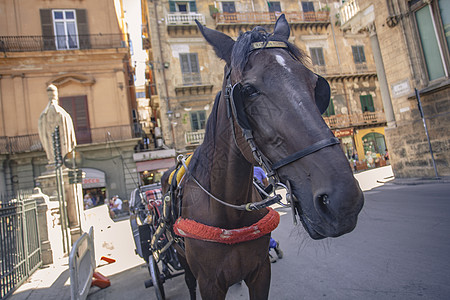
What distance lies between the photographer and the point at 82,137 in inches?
682

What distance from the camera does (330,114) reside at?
933 inches

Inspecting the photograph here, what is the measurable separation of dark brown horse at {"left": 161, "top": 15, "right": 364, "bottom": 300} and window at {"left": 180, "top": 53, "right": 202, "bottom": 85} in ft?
64.7

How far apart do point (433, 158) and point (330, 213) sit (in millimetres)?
10164

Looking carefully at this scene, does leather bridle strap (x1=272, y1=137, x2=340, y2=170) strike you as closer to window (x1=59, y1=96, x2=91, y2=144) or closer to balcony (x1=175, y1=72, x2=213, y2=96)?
window (x1=59, y1=96, x2=91, y2=144)

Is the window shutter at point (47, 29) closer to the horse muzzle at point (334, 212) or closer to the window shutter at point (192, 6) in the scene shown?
the window shutter at point (192, 6)

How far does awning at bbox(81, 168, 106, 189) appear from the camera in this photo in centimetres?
1683

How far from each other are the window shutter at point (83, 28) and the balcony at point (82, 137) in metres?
5.80

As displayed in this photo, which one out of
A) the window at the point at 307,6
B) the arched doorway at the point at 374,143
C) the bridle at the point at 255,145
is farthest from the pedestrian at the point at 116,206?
the window at the point at 307,6

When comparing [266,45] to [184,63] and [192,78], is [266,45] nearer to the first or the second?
[192,78]

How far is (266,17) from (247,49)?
2397 cm

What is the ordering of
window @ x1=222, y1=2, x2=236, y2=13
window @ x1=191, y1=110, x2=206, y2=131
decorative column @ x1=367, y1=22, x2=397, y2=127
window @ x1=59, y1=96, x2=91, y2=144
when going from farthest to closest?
window @ x1=222, y1=2, x2=236, y2=13, window @ x1=191, y1=110, x2=206, y2=131, window @ x1=59, y1=96, x2=91, y2=144, decorative column @ x1=367, y1=22, x2=397, y2=127

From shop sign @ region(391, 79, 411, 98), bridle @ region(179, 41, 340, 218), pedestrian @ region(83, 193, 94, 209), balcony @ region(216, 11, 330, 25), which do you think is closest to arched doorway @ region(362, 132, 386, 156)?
balcony @ region(216, 11, 330, 25)

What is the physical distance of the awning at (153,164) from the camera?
18734 mm

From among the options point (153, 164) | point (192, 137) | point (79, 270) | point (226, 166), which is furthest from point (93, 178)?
point (226, 166)
